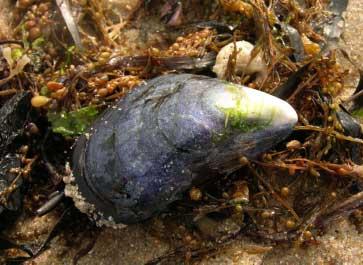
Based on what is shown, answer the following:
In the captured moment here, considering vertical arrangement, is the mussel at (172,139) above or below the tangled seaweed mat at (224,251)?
above

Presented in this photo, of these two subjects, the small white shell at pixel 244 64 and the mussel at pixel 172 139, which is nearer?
the mussel at pixel 172 139

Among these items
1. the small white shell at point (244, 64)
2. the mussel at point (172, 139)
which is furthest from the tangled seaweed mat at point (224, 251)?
the small white shell at point (244, 64)

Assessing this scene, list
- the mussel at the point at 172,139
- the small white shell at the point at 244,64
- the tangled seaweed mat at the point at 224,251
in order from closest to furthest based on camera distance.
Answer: the mussel at the point at 172,139, the tangled seaweed mat at the point at 224,251, the small white shell at the point at 244,64

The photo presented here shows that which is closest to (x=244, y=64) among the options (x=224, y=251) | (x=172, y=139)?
(x=172, y=139)

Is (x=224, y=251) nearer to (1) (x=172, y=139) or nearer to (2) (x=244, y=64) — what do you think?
(1) (x=172, y=139)

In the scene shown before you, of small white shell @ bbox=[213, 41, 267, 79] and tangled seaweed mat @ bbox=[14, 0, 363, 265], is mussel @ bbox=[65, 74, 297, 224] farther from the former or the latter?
small white shell @ bbox=[213, 41, 267, 79]

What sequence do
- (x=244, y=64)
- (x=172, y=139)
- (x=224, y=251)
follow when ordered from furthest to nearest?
(x=244, y=64) < (x=224, y=251) < (x=172, y=139)

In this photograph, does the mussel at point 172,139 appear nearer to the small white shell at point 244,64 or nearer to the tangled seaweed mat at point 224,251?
the tangled seaweed mat at point 224,251

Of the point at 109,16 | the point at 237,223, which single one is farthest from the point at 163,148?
the point at 109,16

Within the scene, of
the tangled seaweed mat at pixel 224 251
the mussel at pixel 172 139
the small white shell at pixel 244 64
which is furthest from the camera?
the small white shell at pixel 244 64

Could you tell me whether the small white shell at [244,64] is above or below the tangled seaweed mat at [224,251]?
above
